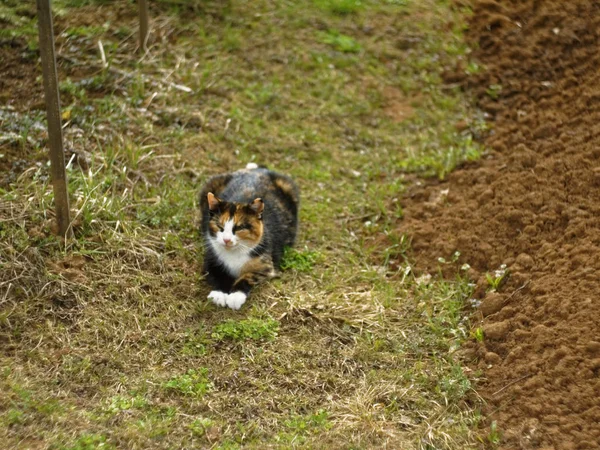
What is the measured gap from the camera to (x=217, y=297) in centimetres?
548

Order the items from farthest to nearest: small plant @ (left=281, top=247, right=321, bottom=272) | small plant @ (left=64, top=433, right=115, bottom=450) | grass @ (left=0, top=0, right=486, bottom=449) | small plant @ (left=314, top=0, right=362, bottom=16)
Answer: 1. small plant @ (left=314, top=0, right=362, bottom=16)
2. small plant @ (left=281, top=247, right=321, bottom=272)
3. grass @ (left=0, top=0, right=486, bottom=449)
4. small plant @ (left=64, top=433, right=115, bottom=450)

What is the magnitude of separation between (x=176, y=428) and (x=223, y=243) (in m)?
1.51

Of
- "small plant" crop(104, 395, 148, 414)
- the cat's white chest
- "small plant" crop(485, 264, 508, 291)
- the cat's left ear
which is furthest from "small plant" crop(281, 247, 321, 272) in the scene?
"small plant" crop(104, 395, 148, 414)

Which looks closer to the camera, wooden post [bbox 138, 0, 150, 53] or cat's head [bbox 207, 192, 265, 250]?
cat's head [bbox 207, 192, 265, 250]

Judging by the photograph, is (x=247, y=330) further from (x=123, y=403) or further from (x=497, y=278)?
(x=497, y=278)

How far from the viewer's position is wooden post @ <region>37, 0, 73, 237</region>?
4848 mm

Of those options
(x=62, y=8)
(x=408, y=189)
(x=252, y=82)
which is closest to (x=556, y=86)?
(x=408, y=189)

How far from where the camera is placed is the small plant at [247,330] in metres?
5.23

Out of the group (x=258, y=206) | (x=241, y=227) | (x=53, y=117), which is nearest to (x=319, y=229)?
(x=258, y=206)

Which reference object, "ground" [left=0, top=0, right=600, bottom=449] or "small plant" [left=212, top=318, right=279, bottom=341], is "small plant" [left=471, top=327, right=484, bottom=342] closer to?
"ground" [left=0, top=0, right=600, bottom=449]

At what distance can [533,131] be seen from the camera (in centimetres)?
714

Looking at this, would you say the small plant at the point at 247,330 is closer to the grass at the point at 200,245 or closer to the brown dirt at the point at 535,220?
the grass at the point at 200,245

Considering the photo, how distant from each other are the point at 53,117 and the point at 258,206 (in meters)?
1.58

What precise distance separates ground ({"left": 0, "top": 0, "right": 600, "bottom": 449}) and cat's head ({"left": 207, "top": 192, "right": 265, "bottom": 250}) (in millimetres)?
411
